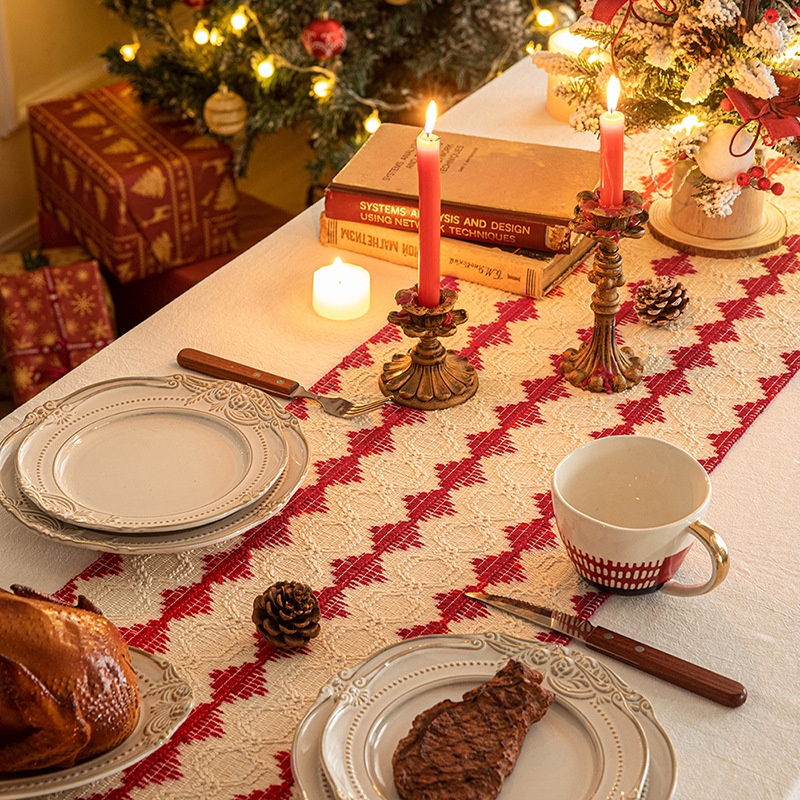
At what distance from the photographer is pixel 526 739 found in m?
0.76

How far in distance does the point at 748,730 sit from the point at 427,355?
1.61ft

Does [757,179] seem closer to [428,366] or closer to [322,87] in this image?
[428,366]

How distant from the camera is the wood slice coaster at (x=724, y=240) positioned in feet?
4.54

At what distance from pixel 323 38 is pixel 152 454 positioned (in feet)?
4.49

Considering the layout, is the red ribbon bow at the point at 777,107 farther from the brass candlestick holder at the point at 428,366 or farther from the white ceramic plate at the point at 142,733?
the white ceramic plate at the point at 142,733

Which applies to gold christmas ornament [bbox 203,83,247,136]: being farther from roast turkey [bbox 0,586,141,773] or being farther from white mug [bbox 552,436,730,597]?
roast turkey [bbox 0,586,141,773]

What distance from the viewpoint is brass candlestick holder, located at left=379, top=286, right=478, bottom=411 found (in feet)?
3.58

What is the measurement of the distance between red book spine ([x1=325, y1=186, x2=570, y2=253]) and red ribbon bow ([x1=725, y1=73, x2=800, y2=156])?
0.74 feet

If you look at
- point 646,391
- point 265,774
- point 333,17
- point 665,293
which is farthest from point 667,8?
point 333,17

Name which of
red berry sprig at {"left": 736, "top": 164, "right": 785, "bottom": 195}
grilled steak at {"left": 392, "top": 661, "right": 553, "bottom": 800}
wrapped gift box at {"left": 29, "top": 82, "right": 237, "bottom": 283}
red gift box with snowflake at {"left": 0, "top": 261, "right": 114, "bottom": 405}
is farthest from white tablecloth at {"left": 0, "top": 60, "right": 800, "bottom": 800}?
wrapped gift box at {"left": 29, "top": 82, "right": 237, "bottom": 283}

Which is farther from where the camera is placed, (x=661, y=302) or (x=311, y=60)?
(x=311, y=60)

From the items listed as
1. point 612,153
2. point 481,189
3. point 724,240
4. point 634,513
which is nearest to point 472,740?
point 634,513

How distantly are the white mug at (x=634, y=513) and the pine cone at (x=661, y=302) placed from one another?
1.21ft

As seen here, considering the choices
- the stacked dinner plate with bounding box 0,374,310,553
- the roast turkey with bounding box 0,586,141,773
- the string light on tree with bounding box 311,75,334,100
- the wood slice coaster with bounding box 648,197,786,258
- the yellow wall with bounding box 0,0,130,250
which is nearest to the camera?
the roast turkey with bounding box 0,586,141,773
